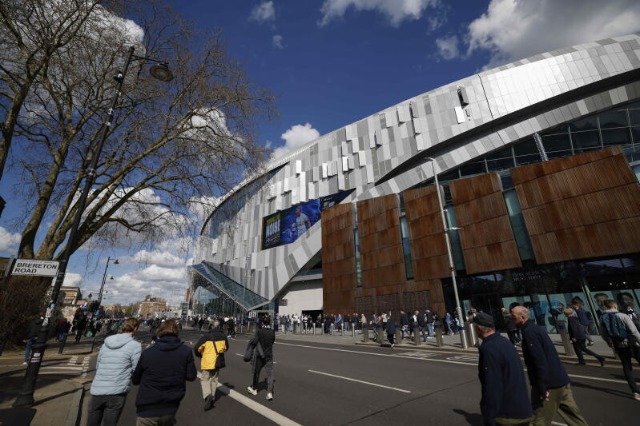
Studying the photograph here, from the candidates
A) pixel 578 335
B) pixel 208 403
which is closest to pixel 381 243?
pixel 578 335

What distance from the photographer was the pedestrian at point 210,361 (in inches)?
247

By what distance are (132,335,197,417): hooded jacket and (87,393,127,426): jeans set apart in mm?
582

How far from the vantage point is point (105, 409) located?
3.72m

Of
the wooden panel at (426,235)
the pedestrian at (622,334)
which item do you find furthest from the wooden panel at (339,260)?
the pedestrian at (622,334)

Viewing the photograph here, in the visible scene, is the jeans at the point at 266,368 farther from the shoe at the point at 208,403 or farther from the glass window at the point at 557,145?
the glass window at the point at 557,145

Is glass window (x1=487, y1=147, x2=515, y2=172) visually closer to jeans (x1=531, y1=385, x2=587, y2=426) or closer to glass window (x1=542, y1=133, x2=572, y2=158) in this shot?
glass window (x1=542, y1=133, x2=572, y2=158)

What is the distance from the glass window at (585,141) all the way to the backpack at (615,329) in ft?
97.4

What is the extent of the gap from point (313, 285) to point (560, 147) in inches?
1286


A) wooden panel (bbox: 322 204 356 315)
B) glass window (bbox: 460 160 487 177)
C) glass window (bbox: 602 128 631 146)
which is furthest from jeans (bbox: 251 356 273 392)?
glass window (bbox: 602 128 631 146)

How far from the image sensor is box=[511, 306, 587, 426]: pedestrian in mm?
3654

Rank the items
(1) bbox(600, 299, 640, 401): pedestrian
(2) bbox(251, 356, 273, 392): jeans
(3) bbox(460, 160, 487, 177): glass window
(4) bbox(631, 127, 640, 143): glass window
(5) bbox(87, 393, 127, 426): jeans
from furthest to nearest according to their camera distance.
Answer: (3) bbox(460, 160, 487, 177): glass window, (4) bbox(631, 127, 640, 143): glass window, (2) bbox(251, 356, 273, 392): jeans, (1) bbox(600, 299, 640, 401): pedestrian, (5) bbox(87, 393, 127, 426): jeans

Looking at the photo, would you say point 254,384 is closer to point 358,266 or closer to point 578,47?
point 358,266

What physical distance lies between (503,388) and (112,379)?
443 cm

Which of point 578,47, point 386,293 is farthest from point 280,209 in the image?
point 578,47
